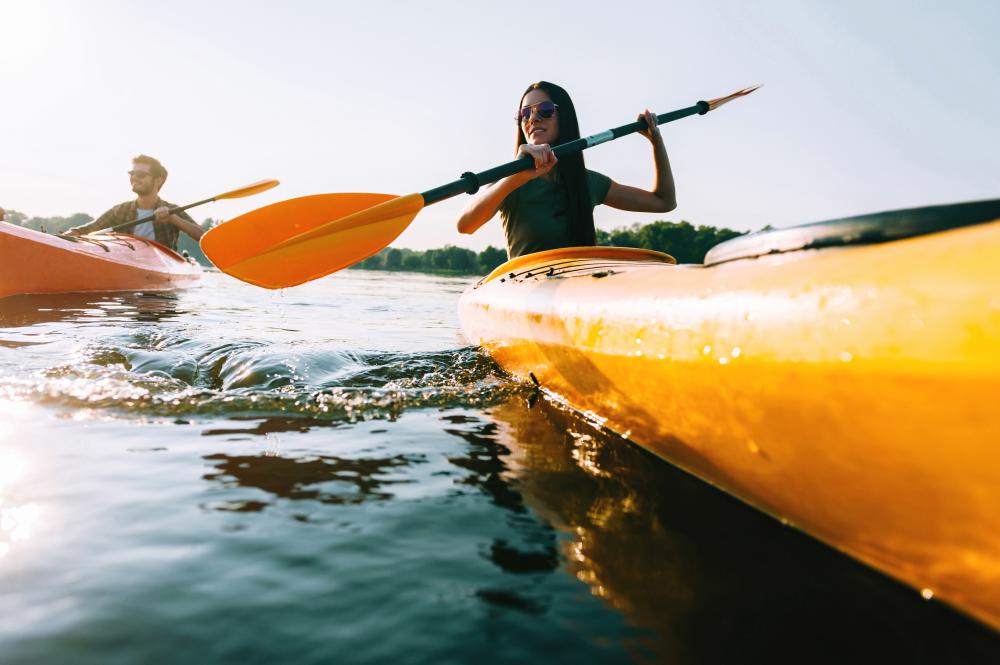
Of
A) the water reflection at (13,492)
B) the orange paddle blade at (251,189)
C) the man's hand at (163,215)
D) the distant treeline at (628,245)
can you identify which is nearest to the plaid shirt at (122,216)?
the man's hand at (163,215)

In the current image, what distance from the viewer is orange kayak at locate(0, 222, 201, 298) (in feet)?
25.9

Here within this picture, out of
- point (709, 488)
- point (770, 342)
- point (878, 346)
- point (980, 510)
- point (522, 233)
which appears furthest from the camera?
point (522, 233)

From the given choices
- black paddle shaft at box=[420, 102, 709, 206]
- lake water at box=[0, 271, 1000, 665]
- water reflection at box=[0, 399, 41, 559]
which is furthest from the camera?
black paddle shaft at box=[420, 102, 709, 206]

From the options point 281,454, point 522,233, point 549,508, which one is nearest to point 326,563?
point 549,508

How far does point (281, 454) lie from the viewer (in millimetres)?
2531

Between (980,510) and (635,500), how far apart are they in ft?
3.47

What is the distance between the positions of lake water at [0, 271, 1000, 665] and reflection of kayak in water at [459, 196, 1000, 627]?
183 millimetres

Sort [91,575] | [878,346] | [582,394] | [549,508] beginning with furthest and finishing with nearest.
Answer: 1. [582,394]
2. [549,508]
3. [91,575]
4. [878,346]

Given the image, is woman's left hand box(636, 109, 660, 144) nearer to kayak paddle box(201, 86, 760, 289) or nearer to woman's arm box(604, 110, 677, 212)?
woman's arm box(604, 110, 677, 212)

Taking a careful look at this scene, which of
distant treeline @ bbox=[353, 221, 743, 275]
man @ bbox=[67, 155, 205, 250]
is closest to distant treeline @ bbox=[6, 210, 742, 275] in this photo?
distant treeline @ bbox=[353, 221, 743, 275]

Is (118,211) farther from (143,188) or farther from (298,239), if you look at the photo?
(298,239)

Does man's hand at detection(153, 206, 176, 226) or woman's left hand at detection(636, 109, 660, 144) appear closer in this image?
woman's left hand at detection(636, 109, 660, 144)

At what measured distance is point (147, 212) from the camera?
35.8 feet

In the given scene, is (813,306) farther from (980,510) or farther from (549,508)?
(549,508)
